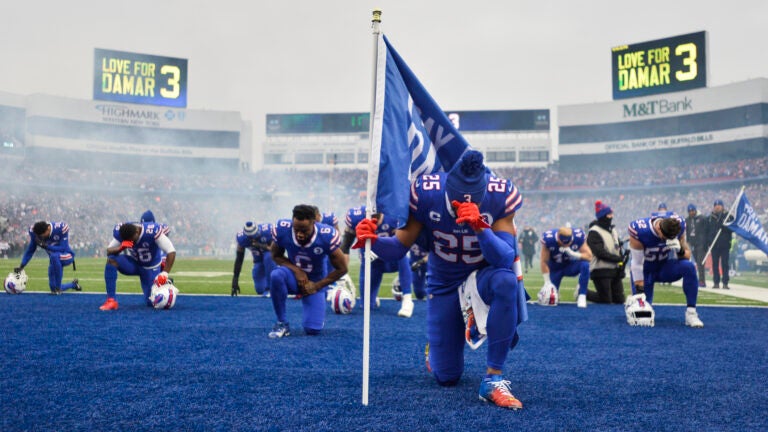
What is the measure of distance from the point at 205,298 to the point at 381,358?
7000mm

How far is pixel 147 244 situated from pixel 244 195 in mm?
43770

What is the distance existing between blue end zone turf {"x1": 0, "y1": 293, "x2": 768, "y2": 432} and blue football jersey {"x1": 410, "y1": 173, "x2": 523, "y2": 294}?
0.82m

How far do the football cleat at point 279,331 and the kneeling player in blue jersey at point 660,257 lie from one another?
14.3 ft

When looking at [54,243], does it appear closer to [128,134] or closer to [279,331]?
[279,331]

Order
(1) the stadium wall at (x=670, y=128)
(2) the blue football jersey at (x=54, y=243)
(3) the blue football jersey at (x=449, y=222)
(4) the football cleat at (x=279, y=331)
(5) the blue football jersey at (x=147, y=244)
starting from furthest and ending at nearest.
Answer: (1) the stadium wall at (x=670, y=128), (2) the blue football jersey at (x=54, y=243), (5) the blue football jersey at (x=147, y=244), (4) the football cleat at (x=279, y=331), (3) the blue football jersey at (x=449, y=222)

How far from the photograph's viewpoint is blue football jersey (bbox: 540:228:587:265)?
11178mm

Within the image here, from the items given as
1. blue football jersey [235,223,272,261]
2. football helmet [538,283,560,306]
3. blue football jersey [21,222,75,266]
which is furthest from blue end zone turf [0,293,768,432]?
blue football jersey [21,222,75,266]

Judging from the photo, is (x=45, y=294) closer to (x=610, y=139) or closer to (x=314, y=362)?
(x=314, y=362)

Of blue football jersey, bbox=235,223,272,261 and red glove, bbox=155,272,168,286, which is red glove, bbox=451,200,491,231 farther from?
blue football jersey, bbox=235,223,272,261

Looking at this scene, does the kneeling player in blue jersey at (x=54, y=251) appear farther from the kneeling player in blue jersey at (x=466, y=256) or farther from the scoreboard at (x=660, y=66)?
the scoreboard at (x=660, y=66)

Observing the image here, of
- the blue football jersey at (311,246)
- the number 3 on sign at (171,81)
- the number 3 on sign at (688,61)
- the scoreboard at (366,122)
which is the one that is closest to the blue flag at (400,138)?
the blue football jersey at (311,246)

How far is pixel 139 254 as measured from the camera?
9.93 metres

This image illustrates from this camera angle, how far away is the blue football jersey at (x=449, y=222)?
4.35m

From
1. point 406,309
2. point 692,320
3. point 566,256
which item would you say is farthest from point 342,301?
point 692,320
